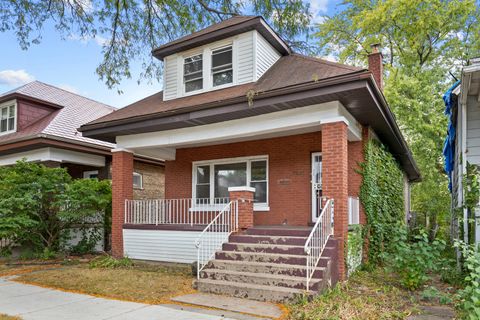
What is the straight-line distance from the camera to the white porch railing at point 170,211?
10898 mm

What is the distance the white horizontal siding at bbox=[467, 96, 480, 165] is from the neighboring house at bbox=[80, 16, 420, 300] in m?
1.73

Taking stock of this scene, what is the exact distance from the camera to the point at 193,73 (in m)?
11.2

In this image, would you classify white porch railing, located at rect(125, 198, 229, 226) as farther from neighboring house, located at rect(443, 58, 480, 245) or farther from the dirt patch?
neighboring house, located at rect(443, 58, 480, 245)

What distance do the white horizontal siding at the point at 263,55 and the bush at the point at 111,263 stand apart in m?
6.01

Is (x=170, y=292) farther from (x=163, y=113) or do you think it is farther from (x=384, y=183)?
(x=384, y=183)

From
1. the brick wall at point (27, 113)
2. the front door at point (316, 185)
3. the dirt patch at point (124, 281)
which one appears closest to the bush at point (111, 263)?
the dirt patch at point (124, 281)

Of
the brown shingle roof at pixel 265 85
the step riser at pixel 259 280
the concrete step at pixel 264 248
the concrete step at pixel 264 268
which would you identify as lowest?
the step riser at pixel 259 280

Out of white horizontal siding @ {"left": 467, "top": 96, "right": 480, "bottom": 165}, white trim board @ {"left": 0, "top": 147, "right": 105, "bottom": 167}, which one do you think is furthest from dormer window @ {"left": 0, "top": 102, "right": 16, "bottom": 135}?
white horizontal siding @ {"left": 467, "top": 96, "right": 480, "bottom": 165}

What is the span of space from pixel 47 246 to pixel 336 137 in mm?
9425

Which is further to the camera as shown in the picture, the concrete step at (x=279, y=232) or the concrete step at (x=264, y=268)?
the concrete step at (x=279, y=232)

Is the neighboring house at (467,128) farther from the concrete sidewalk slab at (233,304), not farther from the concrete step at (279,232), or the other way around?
the concrete sidewalk slab at (233,304)

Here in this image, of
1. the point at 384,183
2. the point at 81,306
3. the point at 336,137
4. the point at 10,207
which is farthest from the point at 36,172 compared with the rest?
the point at 384,183

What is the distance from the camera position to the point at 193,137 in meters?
9.80

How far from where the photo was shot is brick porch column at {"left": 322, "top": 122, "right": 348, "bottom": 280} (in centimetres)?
764
